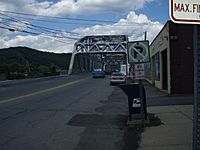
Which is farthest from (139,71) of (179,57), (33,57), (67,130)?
(33,57)

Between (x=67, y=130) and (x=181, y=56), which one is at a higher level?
(x=181, y=56)

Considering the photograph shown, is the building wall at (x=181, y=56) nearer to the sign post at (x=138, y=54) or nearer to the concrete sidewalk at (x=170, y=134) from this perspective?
the concrete sidewalk at (x=170, y=134)

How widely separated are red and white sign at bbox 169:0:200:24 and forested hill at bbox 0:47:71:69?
137170 mm

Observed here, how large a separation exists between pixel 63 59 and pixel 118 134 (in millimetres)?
163866

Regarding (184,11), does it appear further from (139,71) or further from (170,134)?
(139,71)

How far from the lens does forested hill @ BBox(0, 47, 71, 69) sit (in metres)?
146

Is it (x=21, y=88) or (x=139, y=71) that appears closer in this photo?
(x=139, y=71)

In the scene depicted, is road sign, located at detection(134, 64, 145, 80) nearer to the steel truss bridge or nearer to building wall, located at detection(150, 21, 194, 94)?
building wall, located at detection(150, 21, 194, 94)

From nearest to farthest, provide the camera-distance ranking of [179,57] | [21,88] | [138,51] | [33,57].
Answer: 1. [138,51]
2. [179,57]
3. [21,88]
4. [33,57]

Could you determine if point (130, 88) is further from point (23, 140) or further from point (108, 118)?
point (23, 140)

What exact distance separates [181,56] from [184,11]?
21.3 m

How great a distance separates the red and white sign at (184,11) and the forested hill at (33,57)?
13717cm

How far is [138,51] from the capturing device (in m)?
12.0

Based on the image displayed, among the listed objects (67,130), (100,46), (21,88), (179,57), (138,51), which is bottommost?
(21,88)
